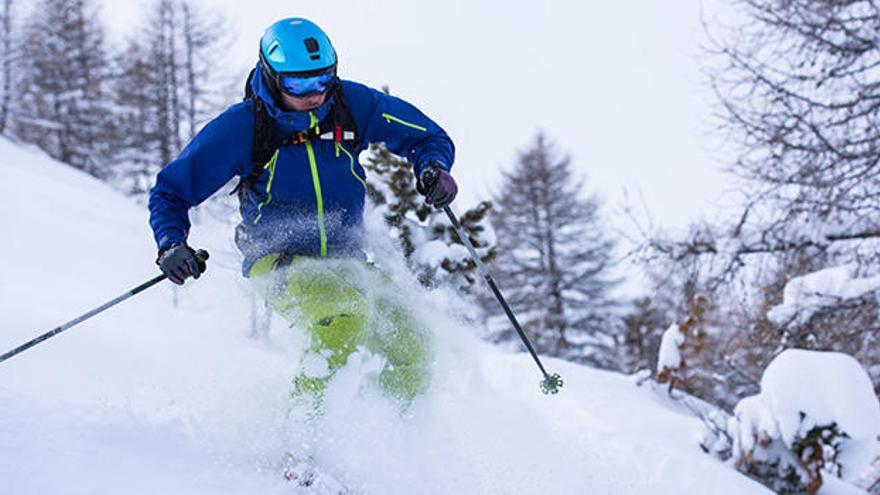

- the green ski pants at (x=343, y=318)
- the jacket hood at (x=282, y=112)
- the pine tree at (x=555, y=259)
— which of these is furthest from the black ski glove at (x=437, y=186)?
the pine tree at (x=555, y=259)

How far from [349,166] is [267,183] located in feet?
1.52

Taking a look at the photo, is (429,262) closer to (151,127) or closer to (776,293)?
(776,293)

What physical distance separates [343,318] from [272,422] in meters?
0.70

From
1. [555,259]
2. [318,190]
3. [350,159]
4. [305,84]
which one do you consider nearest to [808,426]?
[350,159]

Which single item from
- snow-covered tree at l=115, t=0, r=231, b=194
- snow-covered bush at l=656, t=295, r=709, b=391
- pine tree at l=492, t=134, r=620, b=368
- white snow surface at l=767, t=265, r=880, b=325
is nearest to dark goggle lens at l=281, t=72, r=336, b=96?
white snow surface at l=767, t=265, r=880, b=325

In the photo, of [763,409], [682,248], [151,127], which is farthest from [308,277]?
[151,127]

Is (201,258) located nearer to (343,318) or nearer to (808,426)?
(343,318)

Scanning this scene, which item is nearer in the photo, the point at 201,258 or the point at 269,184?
the point at 201,258

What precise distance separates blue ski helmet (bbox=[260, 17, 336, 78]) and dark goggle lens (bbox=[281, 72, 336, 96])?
38 millimetres

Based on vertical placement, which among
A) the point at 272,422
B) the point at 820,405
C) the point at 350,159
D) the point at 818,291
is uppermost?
the point at 350,159

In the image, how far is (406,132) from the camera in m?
4.30

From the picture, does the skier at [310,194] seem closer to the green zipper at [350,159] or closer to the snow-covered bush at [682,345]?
the green zipper at [350,159]

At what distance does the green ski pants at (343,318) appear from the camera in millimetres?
3721

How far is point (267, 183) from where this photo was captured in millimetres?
3836
